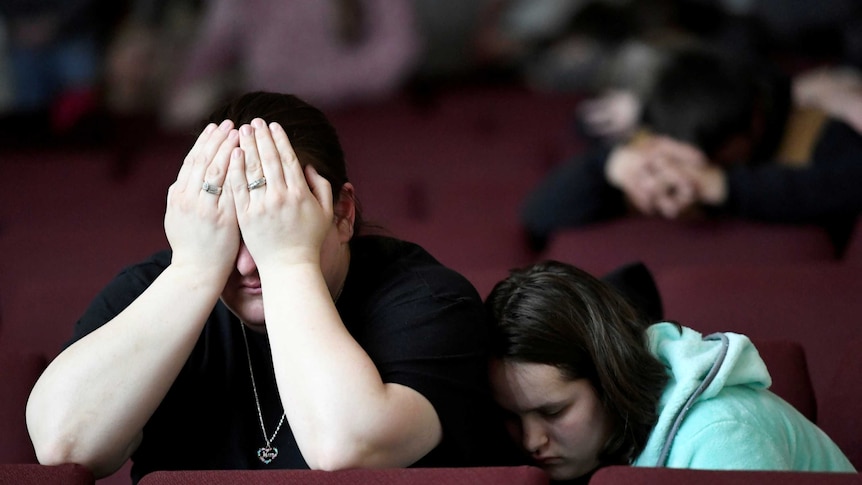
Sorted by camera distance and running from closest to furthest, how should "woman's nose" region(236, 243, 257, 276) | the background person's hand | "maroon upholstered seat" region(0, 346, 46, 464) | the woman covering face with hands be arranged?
the woman covering face with hands < "woman's nose" region(236, 243, 257, 276) < "maroon upholstered seat" region(0, 346, 46, 464) < the background person's hand

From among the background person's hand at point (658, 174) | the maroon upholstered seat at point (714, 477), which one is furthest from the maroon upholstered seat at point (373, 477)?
the background person's hand at point (658, 174)

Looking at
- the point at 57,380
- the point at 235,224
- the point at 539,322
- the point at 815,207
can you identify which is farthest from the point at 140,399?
the point at 815,207

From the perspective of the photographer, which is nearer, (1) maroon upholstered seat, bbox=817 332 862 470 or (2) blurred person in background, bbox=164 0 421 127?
(1) maroon upholstered seat, bbox=817 332 862 470

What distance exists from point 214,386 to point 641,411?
0.48 metres

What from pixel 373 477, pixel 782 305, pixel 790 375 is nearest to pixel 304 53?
pixel 782 305

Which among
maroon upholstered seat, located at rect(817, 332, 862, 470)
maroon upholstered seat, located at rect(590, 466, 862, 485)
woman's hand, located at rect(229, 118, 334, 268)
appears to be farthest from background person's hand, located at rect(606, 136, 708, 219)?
maroon upholstered seat, located at rect(590, 466, 862, 485)

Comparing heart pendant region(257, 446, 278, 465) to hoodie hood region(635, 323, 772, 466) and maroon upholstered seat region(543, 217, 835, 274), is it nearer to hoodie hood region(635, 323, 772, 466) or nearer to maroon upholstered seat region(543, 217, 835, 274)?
hoodie hood region(635, 323, 772, 466)

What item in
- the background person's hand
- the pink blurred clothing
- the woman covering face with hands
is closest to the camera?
the woman covering face with hands

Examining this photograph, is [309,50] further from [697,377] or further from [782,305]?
[697,377]

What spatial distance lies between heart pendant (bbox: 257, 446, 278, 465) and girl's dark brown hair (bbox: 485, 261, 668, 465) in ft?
0.89

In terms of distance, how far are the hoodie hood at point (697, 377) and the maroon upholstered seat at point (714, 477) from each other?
0.28 meters

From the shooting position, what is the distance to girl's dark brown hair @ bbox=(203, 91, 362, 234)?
121 centimetres

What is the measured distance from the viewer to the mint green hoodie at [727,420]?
1.14m

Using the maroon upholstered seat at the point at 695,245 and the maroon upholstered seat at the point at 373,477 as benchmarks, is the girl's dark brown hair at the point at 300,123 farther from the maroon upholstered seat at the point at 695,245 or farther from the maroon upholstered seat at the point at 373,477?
the maroon upholstered seat at the point at 695,245
